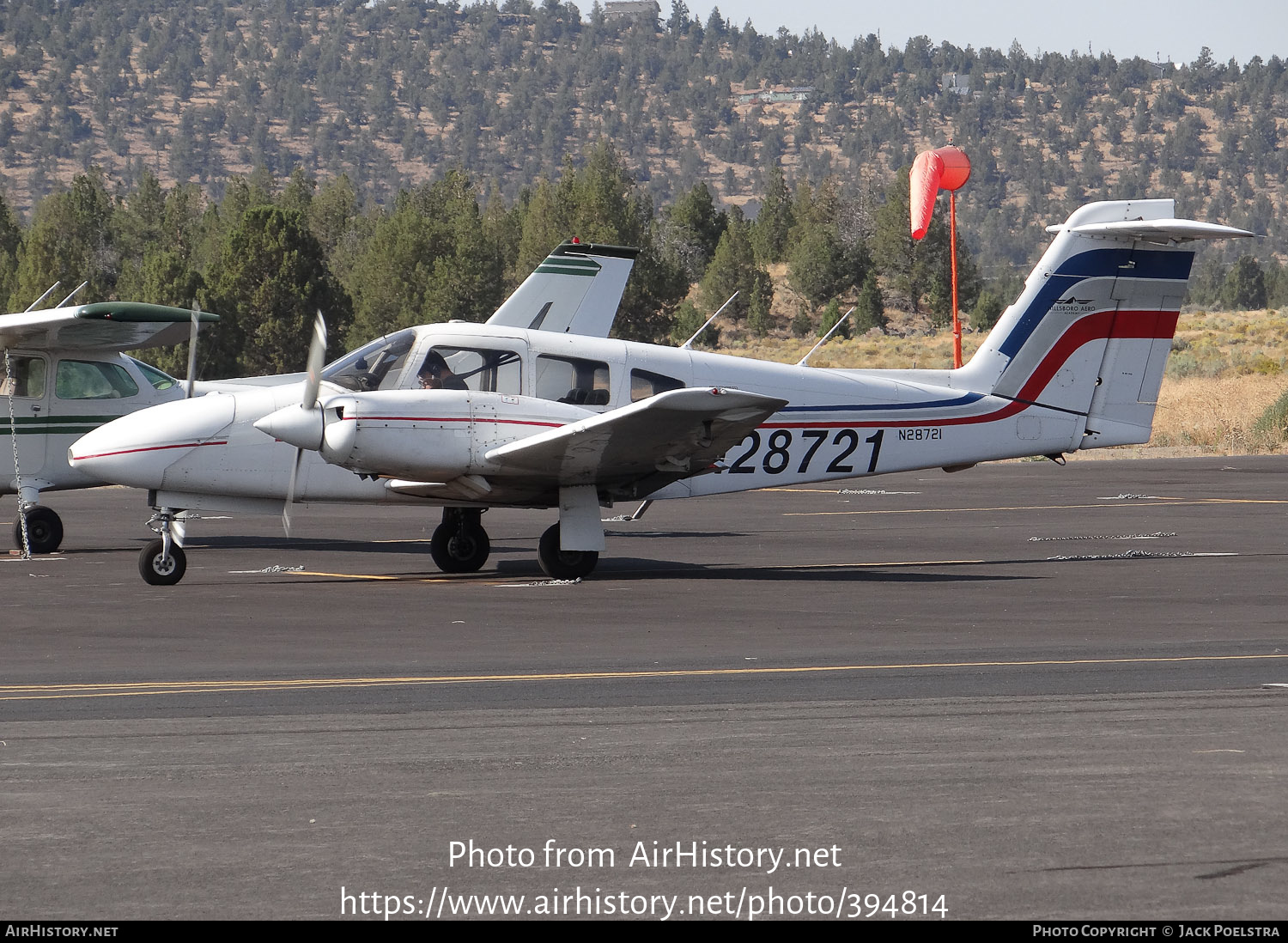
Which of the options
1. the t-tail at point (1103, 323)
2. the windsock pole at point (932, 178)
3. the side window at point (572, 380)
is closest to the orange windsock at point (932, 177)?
the windsock pole at point (932, 178)

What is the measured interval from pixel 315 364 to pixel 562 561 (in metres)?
3.03

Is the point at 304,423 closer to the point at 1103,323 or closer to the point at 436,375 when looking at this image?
the point at 436,375

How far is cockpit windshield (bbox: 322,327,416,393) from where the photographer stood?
15031 mm

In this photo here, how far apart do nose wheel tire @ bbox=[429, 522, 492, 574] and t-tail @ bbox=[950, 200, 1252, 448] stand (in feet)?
18.8

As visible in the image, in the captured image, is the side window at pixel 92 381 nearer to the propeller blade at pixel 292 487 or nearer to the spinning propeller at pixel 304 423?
the propeller blade at pixel 292 487

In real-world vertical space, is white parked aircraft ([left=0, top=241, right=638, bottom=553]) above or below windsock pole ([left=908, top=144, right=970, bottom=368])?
below

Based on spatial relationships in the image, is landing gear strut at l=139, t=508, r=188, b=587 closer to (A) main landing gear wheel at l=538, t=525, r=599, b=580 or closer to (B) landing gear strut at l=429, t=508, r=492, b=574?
(B) landing gear strut at l=429, t=508, r=492, b=574

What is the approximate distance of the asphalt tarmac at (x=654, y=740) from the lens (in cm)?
527

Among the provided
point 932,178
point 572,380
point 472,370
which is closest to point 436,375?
point 472,370

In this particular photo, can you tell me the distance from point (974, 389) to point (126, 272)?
2816 inches

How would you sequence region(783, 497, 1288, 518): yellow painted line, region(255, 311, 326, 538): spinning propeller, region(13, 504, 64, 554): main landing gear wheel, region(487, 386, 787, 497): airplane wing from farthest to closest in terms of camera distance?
region(783, 497, 1288, 518): yellow painted line → region(13, 504, 64, 554): main landing gear wheel → region(255, 311, 326, 538): spinning propeller → region(487, 386, 787, 497): airplane wing

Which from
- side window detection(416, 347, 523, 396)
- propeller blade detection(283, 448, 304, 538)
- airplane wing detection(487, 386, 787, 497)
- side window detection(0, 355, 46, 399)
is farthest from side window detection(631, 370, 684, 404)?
side window detection(0, 355, 46, 399)

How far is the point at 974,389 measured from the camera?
17172 mm

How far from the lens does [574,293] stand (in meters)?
22.5
